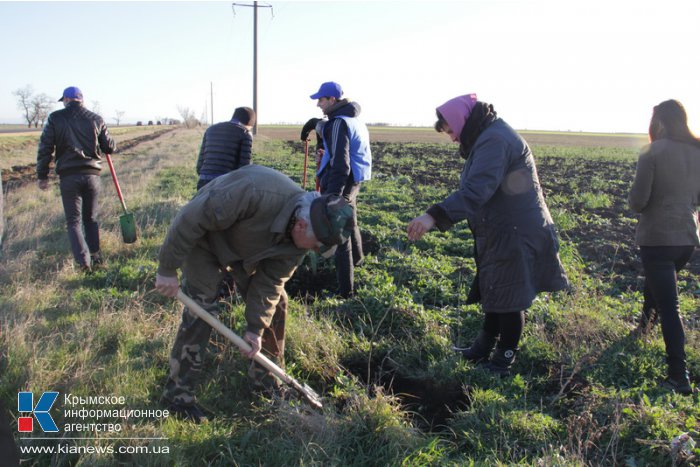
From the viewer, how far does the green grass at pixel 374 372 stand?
2.79 meters

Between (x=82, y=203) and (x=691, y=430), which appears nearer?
(x=691, y=430)

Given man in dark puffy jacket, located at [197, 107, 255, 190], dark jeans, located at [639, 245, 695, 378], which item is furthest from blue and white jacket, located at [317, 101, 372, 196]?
dark jeans, located at [639, 245, 695, 378]

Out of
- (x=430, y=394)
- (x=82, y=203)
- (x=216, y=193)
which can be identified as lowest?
(x=430, y=394)

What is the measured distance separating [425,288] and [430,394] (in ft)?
5.90

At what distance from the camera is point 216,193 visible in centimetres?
263

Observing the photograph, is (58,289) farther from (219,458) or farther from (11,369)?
(219,458)

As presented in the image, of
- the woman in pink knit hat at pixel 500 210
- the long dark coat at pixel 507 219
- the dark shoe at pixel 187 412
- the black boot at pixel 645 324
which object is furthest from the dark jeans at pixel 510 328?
the dark shoe at pixel 187 412

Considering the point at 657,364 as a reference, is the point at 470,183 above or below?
above

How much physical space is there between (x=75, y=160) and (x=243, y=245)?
11.5 feet

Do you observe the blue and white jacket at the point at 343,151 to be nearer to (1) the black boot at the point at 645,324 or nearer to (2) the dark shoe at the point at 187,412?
(2) the dark shoe at the point at 187,412

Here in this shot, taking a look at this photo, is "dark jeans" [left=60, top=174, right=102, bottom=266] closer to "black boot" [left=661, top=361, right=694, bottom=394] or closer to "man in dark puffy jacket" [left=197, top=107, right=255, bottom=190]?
"man in dark puffy jacket" [left=197, top=107, right=255, bottom=190]

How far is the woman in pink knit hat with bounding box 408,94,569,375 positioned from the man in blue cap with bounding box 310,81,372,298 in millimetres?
1322

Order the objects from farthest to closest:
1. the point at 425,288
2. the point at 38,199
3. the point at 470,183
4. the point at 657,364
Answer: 1. the point at 38,199
2. the point at 425,288
3. the point at 657,364
4. the point at 470,183

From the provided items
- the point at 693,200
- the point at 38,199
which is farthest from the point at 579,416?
the point at 38,199
